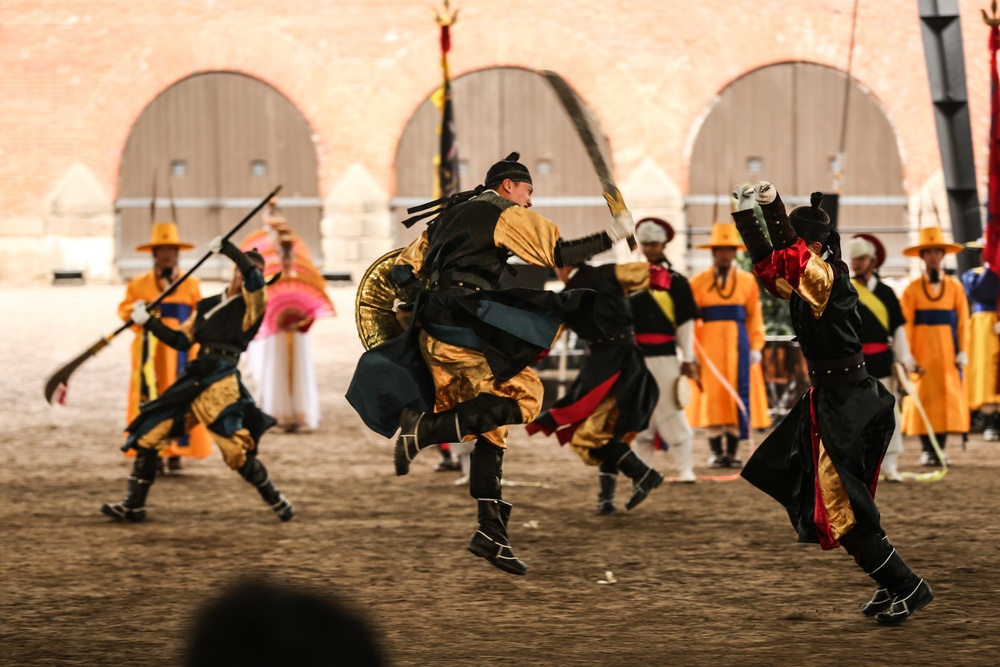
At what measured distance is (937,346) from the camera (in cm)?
1074

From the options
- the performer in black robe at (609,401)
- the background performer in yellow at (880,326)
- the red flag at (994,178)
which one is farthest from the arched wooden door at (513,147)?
the performer in black robe at (609,401)

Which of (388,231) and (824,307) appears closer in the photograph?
(824,307)

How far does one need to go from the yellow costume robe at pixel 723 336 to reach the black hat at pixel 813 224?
521 centimetres

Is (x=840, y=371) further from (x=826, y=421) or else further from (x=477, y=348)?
(x=477, y=348)

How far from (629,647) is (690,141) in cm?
1500

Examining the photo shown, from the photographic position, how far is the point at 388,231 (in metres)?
19.3

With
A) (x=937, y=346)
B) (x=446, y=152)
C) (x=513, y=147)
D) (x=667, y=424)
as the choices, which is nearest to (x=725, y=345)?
(x=667, y=424)

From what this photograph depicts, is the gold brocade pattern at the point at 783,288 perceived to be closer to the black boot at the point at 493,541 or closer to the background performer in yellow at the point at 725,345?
the black boot at the point at 493,541

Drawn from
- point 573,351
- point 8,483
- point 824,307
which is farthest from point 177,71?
point 824,307

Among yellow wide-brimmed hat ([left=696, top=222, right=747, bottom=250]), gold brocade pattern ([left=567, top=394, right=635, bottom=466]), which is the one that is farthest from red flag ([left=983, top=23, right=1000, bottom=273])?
gold brocade pattern ([left=567, top=394, right=635, bottom=466])

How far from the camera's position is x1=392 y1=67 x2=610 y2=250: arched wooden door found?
19.4 m

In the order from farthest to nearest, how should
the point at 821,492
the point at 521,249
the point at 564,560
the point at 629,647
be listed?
the point at 564,560 < the point at 521,249 < the point at 821,492 < the point at 629,647

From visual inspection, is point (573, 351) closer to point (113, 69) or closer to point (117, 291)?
point (117, 291)

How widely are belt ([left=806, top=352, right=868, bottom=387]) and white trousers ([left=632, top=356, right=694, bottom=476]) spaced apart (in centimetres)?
394
